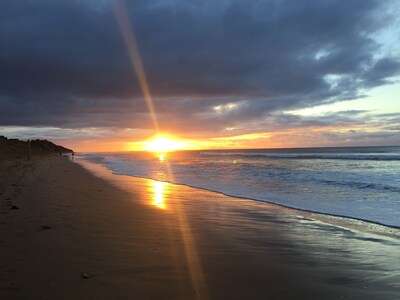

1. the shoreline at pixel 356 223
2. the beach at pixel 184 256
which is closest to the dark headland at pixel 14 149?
the beach at pixel 184 256

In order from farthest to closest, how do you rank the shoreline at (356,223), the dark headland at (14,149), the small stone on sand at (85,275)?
the dark headland at (14,149) → the shoreline at (356,223) → the small stone on sand at (85,275)

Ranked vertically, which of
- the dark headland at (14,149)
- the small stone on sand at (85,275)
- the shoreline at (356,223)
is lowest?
the shoreline at (356,223)

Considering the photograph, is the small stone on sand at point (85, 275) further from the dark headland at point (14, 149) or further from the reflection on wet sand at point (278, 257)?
the dark headland at point (14, 149)

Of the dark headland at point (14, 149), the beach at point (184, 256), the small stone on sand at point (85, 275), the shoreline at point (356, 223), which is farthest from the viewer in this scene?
the dark headland at point (14, 149)

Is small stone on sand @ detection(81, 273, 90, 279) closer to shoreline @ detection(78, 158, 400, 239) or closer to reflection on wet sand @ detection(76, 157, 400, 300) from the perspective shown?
reflection on wet sand @ detection(76, 157, 400, 300)

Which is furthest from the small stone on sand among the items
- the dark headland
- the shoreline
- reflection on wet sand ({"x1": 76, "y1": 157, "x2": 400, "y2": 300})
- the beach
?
the dark headland

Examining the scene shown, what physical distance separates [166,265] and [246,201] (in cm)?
858

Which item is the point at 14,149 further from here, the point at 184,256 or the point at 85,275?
the point at 85,275

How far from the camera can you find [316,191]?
52.4 feet

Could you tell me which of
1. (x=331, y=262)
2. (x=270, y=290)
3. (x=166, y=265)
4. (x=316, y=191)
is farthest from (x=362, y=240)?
(x=316, y=191)

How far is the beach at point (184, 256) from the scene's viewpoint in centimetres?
419

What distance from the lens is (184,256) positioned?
5555 mm

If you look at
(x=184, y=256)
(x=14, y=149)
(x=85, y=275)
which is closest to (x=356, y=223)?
(x=184, y=256)

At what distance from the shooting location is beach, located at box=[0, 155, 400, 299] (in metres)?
4.19
